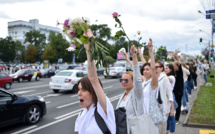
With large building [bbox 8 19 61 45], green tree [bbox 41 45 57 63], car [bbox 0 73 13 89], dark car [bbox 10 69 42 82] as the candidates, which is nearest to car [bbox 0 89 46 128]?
car [bbox 0 73 13 89]

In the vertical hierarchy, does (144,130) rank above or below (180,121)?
above

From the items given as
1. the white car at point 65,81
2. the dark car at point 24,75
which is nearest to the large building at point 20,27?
the dark car at point 24,75

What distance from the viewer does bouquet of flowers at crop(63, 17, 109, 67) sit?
1.61m

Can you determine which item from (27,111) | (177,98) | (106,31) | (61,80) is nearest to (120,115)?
(177,98)

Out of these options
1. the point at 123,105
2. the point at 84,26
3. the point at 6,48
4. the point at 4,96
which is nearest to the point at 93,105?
the point at 123,105

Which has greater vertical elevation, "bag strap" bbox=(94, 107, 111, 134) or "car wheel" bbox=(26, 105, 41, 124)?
"bag strap" bbox=(94, 107, 111, 134)

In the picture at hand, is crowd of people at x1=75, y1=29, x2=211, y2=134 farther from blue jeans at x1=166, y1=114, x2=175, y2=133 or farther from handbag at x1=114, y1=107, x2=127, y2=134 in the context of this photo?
A: blue jeans at x1=166, y1=114, x2=175, y2=133

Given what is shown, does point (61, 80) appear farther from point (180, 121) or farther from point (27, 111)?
point (180, 121)

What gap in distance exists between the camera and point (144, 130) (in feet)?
7.55

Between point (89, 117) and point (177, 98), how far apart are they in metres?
4.03

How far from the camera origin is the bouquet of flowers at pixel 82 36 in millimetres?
1611

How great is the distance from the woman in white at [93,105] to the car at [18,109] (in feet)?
15.1

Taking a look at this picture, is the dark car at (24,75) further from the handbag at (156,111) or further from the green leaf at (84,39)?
the green leaf at (84,39)

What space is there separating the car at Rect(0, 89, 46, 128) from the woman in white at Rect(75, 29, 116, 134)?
4.59 m
